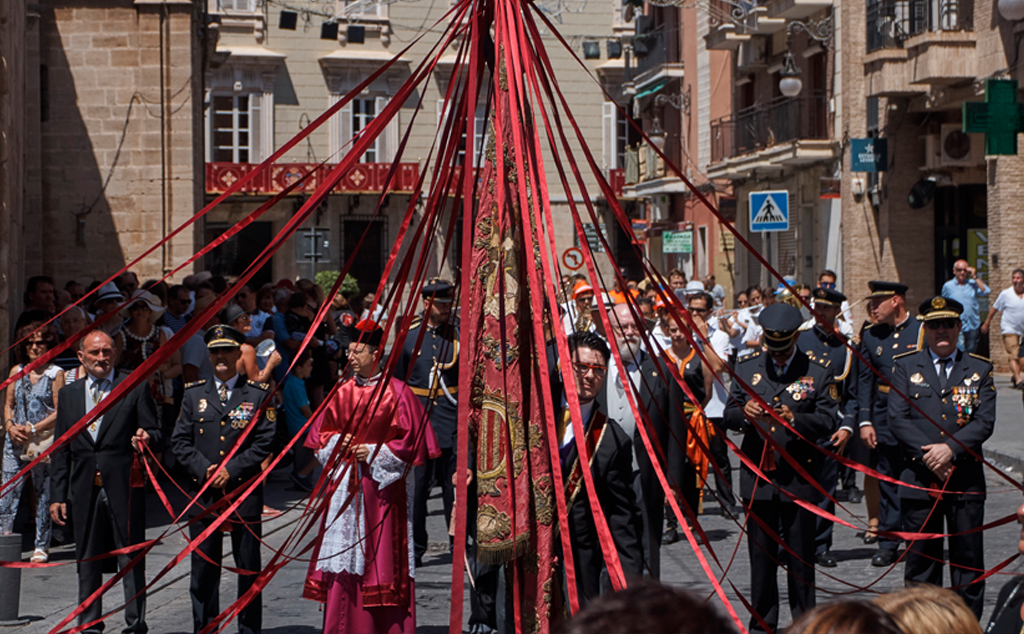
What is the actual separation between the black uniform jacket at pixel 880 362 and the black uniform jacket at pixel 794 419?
1.36 metres

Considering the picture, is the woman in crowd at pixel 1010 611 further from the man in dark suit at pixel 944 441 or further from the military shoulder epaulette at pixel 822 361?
the military shoulder epaulette at pixel 822 361

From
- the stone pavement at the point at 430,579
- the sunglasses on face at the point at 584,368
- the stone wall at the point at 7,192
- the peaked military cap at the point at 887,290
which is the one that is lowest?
the stone pavement at the point at 430,579

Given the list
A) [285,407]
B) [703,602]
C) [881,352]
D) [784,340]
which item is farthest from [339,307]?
[703,602]

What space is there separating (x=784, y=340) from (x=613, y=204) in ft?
9.72

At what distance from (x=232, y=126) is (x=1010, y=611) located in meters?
38.4

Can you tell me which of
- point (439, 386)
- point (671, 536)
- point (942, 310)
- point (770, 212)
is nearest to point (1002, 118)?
point (770, 212)

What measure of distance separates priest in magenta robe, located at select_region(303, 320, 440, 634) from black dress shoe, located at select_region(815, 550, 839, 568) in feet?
10.5

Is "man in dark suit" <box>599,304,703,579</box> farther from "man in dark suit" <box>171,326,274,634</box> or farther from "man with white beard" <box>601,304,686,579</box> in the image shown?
Answer: "man in dark suit" <box>171,326,274,634</box>

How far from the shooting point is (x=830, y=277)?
14031 mm

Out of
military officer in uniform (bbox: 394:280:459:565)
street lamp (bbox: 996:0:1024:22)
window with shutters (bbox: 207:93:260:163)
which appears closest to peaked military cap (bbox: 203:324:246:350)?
military officer in uniform (bbox: 394:280:459:565)

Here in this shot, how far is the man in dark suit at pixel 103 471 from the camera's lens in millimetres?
6949

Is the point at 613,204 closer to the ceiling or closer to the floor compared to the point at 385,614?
closer to the ceiling

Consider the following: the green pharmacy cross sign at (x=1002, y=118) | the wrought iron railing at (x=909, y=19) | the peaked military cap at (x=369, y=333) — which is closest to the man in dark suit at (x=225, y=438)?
the peaked military cap at (x=369, y=333)

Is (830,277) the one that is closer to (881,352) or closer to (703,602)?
(881,352)
